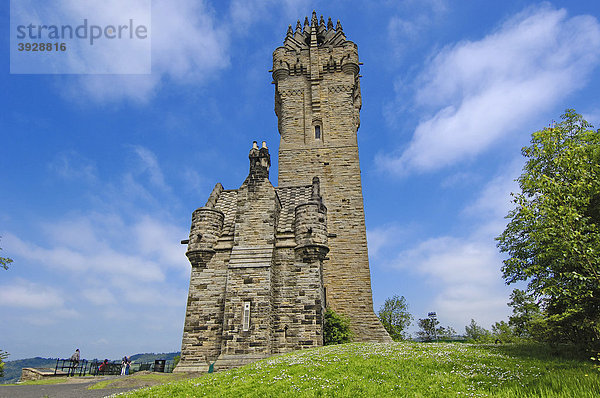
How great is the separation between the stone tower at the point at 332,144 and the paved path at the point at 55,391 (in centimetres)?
1387

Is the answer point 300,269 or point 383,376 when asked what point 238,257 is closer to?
point 300,269

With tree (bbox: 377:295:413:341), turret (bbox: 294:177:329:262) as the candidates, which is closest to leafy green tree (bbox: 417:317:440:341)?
tree (bbox: 377:295:413:341)

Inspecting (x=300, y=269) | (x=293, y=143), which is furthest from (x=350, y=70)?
(x=300, y=269)

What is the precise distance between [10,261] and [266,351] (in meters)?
15.6

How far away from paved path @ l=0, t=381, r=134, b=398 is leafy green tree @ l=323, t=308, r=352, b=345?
9.74m

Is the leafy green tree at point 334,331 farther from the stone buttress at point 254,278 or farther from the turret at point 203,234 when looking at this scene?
the turret at point 203,234

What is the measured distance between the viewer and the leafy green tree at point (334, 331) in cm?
1850

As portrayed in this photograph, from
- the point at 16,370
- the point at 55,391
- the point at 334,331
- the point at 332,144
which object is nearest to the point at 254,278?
the point at 334,331

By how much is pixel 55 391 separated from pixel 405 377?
10.6 m

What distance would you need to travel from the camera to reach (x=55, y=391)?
11484 mm

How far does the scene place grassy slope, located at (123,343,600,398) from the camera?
7.99 metres

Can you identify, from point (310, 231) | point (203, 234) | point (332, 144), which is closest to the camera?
point (310, 231)

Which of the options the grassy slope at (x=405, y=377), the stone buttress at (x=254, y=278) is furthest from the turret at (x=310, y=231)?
the grassy slope at (x=405, y=377)

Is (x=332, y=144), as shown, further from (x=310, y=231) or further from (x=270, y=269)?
(x=270, y=269)
